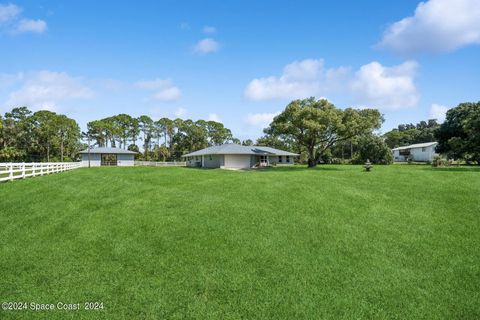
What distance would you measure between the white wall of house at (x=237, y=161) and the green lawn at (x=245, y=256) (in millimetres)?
31736

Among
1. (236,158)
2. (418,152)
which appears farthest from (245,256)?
(418,152)

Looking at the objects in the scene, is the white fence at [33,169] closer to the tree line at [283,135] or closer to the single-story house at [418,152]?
the tree line at [283,135]

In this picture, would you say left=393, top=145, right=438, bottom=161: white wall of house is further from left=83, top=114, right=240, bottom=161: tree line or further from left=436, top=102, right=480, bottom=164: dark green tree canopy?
left=83, top=114, right=240, bottom=161: tree line

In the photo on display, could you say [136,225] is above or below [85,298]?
above

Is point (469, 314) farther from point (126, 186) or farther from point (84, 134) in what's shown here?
point (84, 134)

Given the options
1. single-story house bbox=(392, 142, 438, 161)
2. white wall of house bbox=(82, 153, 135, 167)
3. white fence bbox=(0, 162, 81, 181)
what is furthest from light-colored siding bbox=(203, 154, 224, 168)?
single-story house bbox=(392, 142, 438, 161)

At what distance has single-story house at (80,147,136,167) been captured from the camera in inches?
2331

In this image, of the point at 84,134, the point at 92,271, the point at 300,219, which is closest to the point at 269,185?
the point at 300,219

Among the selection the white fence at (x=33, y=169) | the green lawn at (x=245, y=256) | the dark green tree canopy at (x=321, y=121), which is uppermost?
the dark green tree canopy at (x=321, y=121)

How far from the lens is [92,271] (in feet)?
24.6

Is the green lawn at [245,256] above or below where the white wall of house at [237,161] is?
below

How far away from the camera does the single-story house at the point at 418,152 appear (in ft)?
218

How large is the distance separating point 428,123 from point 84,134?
13047 cm

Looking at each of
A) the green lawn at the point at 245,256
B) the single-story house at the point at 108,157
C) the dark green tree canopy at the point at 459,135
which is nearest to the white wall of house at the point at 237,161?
the single-story house at the point at 108,157
